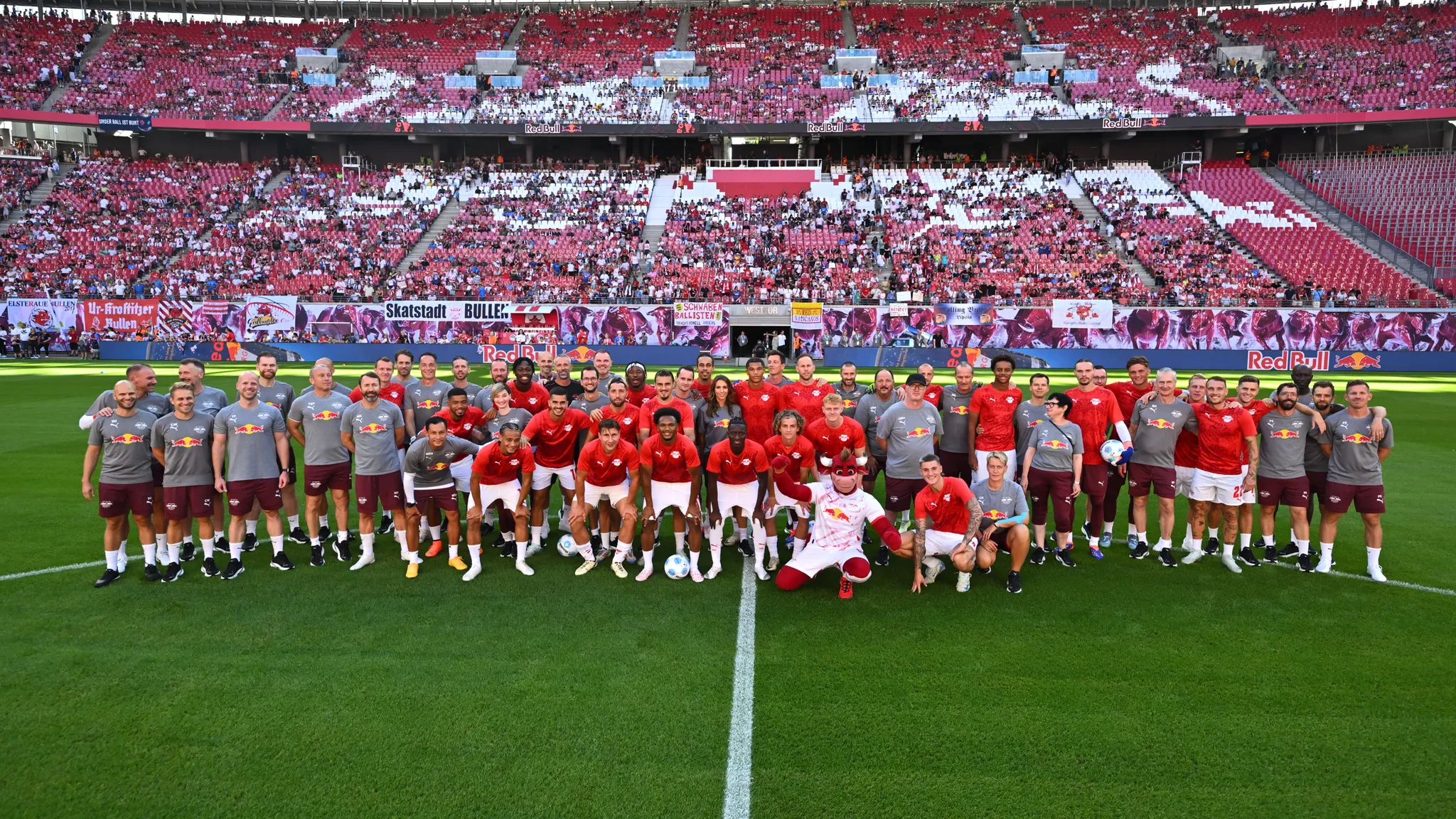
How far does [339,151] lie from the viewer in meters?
50.7

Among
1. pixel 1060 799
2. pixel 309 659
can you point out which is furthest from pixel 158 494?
pixel 1060 799

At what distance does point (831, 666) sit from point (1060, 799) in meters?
2.00

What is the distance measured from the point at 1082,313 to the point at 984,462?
90.2 feet

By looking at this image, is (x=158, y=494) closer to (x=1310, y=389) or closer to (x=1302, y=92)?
A: (x=1310, y=389)

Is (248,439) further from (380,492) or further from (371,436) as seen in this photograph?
(380,492)

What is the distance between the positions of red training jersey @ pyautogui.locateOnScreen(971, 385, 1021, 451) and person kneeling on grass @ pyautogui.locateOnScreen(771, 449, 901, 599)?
6.48 feet

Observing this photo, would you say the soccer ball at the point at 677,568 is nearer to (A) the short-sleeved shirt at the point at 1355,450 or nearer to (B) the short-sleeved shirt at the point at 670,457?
(B) the short-sleeved shirt at the point at 670,457

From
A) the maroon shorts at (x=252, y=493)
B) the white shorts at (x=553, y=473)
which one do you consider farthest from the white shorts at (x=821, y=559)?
the maroon shorts at (x=252, y=493)

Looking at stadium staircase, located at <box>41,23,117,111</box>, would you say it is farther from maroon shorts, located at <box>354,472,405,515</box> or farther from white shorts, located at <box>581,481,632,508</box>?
white shorts, located at <box>581,481,632,508</box>

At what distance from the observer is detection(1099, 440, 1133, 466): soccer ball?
8.44 metres

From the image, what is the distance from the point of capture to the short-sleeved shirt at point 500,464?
830cm

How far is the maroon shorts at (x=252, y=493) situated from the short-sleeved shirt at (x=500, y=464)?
7.19ft

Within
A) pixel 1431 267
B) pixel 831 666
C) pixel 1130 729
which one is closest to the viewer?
pixel 1130 729

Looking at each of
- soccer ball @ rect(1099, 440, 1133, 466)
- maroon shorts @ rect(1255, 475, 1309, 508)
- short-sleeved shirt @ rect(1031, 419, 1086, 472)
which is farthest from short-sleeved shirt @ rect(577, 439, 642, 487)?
maroon shorts @ rect(1255, 475, 1309, 508)
